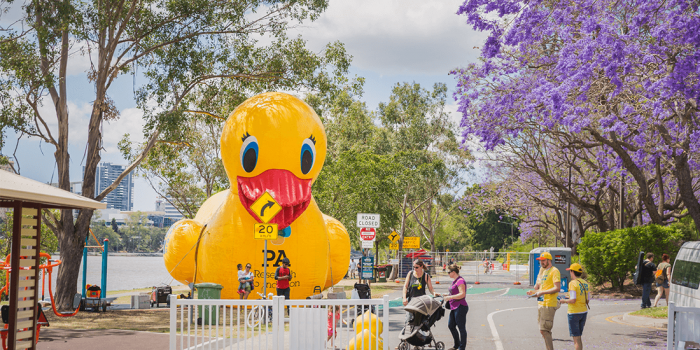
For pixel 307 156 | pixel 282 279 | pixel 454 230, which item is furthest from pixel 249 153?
pixel 454 230

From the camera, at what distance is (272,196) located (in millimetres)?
14328

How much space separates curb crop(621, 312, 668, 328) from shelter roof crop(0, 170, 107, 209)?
39.6 feet

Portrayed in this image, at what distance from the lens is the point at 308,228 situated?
15.2 meters

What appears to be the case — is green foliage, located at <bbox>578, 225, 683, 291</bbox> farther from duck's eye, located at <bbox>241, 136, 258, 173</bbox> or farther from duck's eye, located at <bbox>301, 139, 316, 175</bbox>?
duck's eye, located at <bbox>241, 136, 258, 173</bbox>

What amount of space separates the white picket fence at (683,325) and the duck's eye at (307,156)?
9570mm

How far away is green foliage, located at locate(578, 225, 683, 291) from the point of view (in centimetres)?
2072

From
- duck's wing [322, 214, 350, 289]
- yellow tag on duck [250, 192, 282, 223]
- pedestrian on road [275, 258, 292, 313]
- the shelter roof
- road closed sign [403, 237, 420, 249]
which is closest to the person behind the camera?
the shelter roof

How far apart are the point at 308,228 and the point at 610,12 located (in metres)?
8.58

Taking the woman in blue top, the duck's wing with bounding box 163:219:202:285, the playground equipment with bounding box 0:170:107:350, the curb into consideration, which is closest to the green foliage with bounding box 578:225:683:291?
the curb

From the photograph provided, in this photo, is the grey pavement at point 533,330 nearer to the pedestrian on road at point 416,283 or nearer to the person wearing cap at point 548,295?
the pedestrian on road at point 416,283

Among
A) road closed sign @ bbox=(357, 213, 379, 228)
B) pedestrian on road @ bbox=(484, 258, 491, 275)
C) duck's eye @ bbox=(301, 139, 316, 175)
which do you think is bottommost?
pedestrian on road @ bbox=(484, 258, 491, 275)

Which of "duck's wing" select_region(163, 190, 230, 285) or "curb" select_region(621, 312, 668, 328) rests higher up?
"duck's wing" select_region(163, 190, 230, 285)

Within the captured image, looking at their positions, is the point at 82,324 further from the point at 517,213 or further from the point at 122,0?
the point at 517,213

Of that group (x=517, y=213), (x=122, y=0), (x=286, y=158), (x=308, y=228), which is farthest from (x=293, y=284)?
(x=517, y=213)
